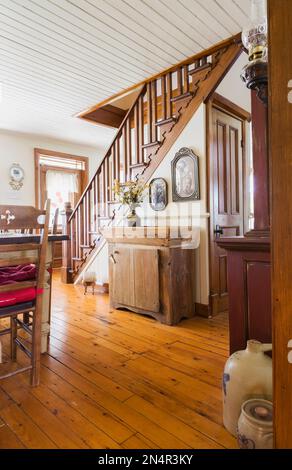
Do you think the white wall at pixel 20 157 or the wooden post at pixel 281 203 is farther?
the white wall at pixel 20 157

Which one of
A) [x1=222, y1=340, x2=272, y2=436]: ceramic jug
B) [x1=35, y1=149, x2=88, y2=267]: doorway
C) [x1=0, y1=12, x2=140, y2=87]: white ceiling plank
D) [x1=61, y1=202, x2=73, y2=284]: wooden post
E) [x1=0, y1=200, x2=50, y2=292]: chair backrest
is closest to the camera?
[x1=222, y1=340, x2=272, y2=436]: ceramic jug

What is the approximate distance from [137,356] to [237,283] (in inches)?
40.5

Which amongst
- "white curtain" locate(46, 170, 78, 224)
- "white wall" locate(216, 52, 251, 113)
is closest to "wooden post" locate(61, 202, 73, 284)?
"white curtain" locate(46, 170, 78, 224)

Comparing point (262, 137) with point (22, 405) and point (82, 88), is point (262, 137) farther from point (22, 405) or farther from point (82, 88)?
point (82, 88)

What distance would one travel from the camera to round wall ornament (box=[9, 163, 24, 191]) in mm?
5445

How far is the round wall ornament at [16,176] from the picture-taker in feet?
17.9

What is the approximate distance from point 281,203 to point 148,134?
9.79 ft

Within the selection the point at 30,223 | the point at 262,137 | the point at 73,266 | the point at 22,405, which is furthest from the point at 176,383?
the point at 73,266

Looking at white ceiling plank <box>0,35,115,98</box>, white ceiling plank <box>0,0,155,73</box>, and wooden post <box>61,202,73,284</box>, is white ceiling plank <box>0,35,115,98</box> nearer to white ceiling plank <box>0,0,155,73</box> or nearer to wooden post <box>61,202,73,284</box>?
white ceiling plank <box>0,0,155,73</box>

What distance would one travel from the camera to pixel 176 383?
1.70 meters

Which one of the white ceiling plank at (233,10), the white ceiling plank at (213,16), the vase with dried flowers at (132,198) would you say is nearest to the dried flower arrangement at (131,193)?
the vase with dried flowers at (132,198)

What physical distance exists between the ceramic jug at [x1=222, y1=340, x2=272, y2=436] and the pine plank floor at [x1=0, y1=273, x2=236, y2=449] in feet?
0.39

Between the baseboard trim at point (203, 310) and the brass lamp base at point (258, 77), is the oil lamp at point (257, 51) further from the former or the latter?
the baseboard trim at point (203, 310)

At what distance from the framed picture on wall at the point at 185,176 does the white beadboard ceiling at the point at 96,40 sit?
103cm
